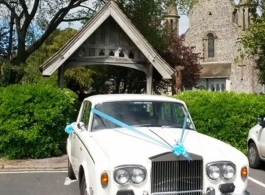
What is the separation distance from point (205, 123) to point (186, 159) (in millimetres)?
7352

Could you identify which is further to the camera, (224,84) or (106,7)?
(224,84)

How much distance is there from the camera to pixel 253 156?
10.4 metres

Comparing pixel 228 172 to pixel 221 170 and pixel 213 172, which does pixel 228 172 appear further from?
pixel 213 172

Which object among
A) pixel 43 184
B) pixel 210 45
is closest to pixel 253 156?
pixel 43 184

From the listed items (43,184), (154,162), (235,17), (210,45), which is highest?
(235,17)

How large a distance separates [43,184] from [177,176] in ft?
14.4

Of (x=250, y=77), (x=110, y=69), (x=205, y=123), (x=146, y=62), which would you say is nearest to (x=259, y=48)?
(x=146, y=62)

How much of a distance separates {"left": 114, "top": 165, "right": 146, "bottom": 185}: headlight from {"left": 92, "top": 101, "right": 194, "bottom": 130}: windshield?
1.53 meters

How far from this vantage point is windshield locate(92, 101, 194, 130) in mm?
6426

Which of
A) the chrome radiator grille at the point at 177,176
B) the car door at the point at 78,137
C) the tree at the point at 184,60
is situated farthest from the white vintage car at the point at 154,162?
the tree at the point at 184,60

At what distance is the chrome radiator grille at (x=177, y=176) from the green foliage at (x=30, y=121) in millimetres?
6827

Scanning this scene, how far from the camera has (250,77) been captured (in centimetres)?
4731

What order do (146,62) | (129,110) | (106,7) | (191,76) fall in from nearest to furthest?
(129,110)
(106,7)
(146,62)
(191,76)

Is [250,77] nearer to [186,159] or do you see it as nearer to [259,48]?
[259,48]
